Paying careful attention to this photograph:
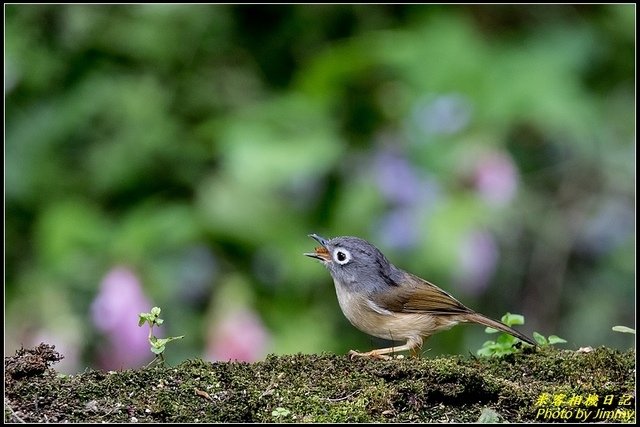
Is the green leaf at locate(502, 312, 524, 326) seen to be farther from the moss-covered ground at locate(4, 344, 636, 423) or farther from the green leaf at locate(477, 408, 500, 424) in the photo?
the green leaf at locate(477, 408, 500, 424)

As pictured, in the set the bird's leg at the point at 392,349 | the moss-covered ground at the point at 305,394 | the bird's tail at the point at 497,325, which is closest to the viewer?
the moss-covered ground at the point at 305,394

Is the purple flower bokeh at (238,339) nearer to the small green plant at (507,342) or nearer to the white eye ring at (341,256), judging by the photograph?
the white eye ring at (341,256)

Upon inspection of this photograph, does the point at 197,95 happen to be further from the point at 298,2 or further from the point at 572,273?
the point at 572,273

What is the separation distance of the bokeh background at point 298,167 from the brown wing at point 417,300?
5.09 feet

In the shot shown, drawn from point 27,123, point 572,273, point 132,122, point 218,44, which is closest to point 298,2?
point 218,44

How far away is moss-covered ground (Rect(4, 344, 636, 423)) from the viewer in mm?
3160

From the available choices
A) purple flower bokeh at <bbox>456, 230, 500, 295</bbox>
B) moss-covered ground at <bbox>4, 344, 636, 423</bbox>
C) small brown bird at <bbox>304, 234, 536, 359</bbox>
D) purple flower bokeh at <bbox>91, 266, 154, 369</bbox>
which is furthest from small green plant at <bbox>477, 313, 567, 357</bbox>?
purple flower bokeh at <bbox>91, 266, 154, 369</bbox>

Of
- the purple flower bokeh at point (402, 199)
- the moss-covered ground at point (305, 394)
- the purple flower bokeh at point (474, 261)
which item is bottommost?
the moss-covered ground at point (305, 394)

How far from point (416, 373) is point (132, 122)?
4.55 m

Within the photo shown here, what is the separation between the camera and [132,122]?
743 centimetres

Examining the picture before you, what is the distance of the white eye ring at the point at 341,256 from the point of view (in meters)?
4.87

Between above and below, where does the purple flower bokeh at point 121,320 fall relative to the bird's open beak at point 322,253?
above

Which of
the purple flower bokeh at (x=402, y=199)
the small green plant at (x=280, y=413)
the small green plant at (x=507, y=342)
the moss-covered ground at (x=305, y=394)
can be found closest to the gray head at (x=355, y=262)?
the small green plant at (x=507, y=342)

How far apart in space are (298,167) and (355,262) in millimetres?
2016
